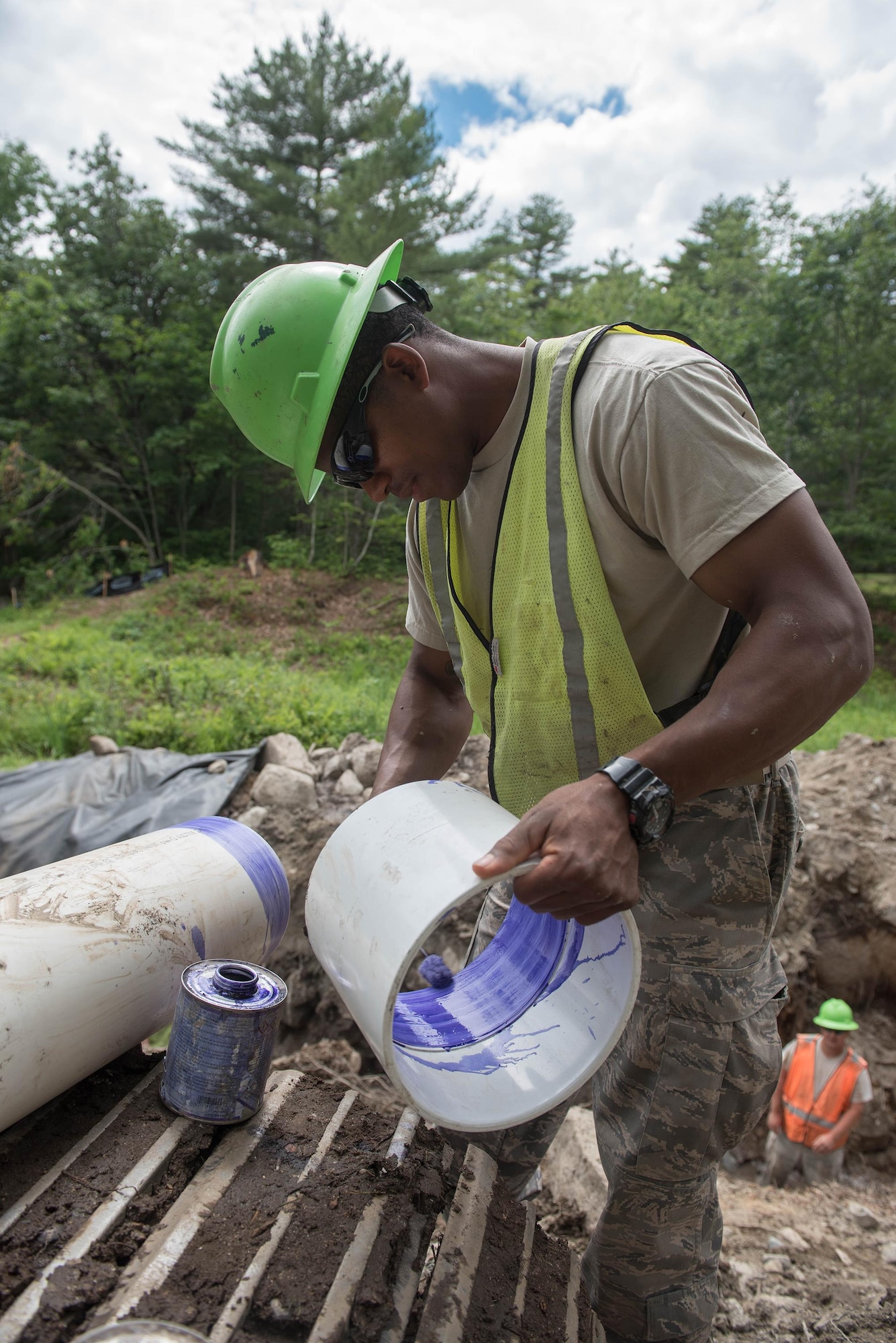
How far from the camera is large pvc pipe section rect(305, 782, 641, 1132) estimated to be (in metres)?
1.27

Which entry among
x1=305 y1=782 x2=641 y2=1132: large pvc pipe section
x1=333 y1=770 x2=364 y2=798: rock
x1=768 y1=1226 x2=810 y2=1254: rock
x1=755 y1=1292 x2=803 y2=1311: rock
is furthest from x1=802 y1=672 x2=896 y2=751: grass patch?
x1=305 y1=782 x2=641 y2=1132: large pvc pipe section

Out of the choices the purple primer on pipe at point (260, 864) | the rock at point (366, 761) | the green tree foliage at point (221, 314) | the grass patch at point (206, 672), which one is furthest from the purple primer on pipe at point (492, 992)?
the green tree foliage at point (221, 314)

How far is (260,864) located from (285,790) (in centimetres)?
282

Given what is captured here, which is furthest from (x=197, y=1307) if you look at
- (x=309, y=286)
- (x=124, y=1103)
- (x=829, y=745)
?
(x=829, y=745)

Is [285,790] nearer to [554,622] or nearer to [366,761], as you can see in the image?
[366,761]

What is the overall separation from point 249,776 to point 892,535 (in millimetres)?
12722

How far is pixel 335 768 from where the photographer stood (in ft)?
17.6

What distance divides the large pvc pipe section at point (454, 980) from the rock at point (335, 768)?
11.6 feet

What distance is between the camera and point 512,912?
1.90 metres

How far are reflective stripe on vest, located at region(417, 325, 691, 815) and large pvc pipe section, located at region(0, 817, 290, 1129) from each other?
2.43ft

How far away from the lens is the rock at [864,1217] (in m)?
3.17

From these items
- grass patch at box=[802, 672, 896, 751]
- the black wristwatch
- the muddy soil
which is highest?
the black wristwatch

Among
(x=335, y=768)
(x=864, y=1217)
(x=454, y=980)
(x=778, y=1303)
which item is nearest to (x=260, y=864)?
(x=454, y=980)

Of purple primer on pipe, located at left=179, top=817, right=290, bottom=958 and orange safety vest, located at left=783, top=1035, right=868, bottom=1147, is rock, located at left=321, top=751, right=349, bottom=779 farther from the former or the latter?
purple primer on pipe, located at left=179, top=817, right=290, bottom=958
